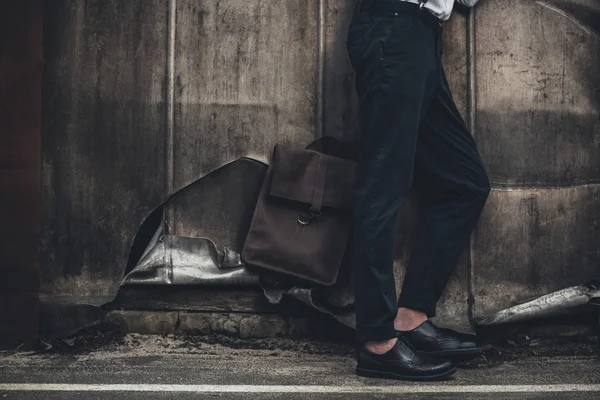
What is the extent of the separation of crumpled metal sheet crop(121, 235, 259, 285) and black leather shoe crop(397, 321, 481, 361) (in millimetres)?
762

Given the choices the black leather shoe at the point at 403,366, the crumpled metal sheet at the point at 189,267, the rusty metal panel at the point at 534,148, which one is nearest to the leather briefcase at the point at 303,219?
the crumpled metal sheet at the point at 189,267

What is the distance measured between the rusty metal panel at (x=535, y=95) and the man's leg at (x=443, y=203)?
29 cm

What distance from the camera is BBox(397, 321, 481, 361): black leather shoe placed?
354 centimetres

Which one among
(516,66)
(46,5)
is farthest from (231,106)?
(516,66)

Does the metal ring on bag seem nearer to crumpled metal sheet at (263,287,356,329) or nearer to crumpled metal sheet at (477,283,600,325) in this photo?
crumpled metal sheet at (263,287,356,329)

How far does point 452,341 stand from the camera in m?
3.57

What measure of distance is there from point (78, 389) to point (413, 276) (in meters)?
1.42

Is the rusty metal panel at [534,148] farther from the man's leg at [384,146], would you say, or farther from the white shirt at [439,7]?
the man's leg at [384,146]

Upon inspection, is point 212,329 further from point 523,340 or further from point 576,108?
point 576,108

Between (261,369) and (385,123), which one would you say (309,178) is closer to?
(385,123)

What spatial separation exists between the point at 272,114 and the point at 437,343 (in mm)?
1242

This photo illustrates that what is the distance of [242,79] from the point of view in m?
3.98

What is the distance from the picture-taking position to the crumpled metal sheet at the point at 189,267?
155 inches

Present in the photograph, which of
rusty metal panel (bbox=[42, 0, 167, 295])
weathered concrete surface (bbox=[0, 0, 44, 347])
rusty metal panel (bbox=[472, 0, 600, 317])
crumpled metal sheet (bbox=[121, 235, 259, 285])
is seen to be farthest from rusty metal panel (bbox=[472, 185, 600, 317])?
weathered concrete surface (bbox=[0, 0, 44, 347])
